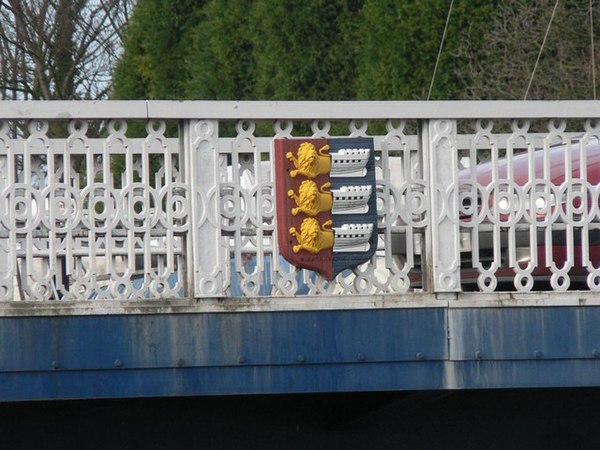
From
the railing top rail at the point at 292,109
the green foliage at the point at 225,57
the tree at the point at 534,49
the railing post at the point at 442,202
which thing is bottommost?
the railing post at the point at 442,202

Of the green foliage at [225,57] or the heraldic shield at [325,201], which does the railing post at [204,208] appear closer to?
the heraldic shield at [325,201]

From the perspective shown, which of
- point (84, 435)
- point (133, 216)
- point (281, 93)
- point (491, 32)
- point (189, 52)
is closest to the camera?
point (133, 216)

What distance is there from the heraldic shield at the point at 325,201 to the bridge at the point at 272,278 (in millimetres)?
58

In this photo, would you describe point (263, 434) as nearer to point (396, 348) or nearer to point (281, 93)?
point (396, 348)

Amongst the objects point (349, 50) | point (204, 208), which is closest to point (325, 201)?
point (204, 208)

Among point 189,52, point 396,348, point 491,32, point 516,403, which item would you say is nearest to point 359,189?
point 396,348

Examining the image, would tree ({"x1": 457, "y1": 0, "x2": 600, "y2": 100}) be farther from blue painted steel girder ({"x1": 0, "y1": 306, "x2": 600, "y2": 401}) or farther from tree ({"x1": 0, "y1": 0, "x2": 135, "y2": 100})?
tree ({"x1": 0, "y1": 0, "x2": 135, "y2": 100})

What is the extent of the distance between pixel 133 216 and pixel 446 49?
34.5 ft

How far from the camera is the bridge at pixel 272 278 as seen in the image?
17.3 ft

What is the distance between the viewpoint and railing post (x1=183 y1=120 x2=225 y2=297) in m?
5.34

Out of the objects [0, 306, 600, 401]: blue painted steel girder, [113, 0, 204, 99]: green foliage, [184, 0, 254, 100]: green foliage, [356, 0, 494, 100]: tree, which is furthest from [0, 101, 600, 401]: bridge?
[113, 0, 204, 99]: green foliage

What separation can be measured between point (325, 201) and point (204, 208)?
510 mm

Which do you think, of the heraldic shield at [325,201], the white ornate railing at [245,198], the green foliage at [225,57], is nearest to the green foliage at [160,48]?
the green foliage at [225,57]

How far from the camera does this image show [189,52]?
21766mm
